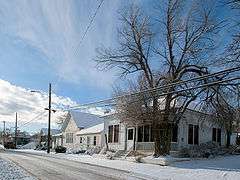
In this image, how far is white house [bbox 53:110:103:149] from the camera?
65481 millimetres

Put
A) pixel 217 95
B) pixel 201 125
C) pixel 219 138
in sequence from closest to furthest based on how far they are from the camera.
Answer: pixel 217 95
pixel 201 125
pixel 219 138

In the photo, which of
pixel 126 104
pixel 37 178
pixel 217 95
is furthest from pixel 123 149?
pixel 37 178

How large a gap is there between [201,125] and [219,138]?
4706mm

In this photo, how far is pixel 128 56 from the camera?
1383 inches

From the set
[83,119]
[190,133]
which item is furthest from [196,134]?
[83,119]

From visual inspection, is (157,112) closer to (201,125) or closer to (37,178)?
(201,125)

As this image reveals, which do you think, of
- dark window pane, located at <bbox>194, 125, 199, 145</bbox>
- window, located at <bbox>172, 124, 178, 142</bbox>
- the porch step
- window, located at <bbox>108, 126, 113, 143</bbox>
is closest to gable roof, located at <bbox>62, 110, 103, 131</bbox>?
window, located at <bbox>108, 126, 113, 143</bbox>

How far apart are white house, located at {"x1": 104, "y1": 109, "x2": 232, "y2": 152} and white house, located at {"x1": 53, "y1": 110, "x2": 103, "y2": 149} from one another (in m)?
21.8

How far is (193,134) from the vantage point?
38156 millimetres

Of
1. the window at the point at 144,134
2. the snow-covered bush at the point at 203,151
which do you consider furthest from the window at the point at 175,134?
the window at the point at 144,134

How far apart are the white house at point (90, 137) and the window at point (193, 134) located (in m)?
15.2

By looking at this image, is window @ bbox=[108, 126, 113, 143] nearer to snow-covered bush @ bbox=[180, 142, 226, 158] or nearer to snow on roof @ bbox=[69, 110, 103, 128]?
snow-covered bush @ bbox=[180, 142, 226, 158]

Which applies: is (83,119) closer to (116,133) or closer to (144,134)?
(116,133)

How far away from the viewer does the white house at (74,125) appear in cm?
6548
